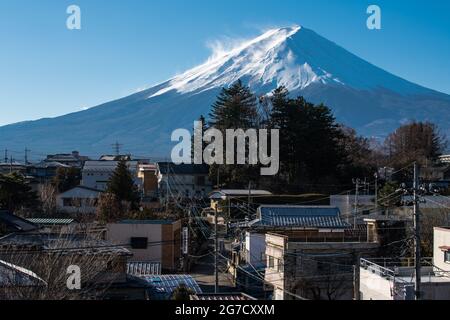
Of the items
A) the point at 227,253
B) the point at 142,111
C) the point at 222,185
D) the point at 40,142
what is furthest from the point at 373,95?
the point at 227,253

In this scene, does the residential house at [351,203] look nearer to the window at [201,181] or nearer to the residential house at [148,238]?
the residential house at [148,238]

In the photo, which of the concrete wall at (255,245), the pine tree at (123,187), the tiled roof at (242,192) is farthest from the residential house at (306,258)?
the pine tree at (123,187)

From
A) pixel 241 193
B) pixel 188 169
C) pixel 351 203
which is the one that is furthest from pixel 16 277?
pixel 188 169

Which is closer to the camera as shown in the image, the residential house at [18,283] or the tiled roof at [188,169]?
the residential house at [18,283]

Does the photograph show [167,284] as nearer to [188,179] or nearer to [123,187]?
[123,187]

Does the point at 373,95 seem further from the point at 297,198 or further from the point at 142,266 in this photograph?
the point at 142,266
